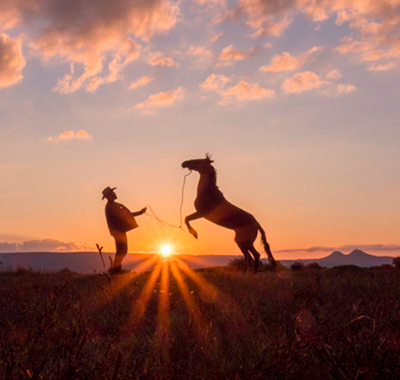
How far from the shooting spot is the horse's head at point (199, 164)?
51.2 feet

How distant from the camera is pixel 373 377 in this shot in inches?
115

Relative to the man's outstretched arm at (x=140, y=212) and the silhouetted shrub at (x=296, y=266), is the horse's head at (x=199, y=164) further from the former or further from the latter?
the silhouetted shrub at (x=296, y=266)

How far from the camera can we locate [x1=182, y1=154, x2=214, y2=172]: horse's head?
15.6 metres

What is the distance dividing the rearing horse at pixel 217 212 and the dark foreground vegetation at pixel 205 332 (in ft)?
17.7

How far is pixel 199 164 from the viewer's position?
1562 cm

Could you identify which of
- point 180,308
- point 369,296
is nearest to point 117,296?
point 180,308

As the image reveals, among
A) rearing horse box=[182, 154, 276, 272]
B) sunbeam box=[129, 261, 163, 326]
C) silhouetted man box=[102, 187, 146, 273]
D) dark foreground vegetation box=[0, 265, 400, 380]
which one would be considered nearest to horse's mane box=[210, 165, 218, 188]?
rearing horse box=[182, 154, 276, 272]

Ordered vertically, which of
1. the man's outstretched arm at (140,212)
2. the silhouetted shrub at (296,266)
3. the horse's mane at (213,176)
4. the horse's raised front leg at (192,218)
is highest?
the horse's mane at (213,176)

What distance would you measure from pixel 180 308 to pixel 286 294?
76.4 inches

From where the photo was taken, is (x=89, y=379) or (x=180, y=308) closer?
(x=89, y=379)

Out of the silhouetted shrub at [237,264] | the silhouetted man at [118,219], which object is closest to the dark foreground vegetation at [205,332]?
the silhouetted man at [118,219]

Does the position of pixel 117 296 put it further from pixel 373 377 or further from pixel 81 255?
pixel 81 255

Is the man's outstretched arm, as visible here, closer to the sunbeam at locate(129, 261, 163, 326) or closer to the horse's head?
the horse's head

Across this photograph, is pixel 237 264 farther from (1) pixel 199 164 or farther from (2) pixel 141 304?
(2) pixel 141 304
